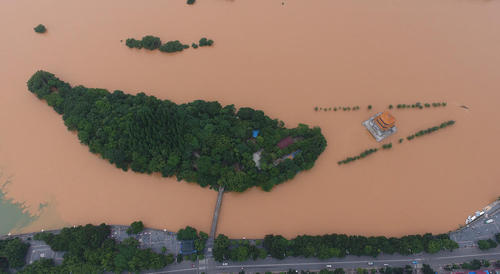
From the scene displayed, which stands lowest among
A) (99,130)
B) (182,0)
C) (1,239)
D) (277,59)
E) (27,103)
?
(1,239)

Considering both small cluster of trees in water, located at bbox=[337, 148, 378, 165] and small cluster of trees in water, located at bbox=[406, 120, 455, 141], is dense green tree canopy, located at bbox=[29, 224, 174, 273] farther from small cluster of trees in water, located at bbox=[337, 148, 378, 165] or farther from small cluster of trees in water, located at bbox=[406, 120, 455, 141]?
small cluster of trees in water, located at bbox=[406, 120, 455, 141]

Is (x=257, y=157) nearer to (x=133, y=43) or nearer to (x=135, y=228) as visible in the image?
(x=135, y=228)

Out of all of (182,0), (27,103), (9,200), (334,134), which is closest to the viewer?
(9,200)

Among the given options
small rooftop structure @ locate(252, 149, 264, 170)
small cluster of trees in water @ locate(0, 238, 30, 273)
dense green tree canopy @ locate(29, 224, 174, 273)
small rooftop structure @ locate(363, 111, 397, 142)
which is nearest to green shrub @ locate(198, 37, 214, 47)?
small rooftop structure @ locate(252, 149, 264, 170)

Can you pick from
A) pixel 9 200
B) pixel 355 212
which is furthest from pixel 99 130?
pixel 355 212

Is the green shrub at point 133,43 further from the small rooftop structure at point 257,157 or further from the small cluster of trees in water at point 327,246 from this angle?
the small cluster of trees in water at point 327,246

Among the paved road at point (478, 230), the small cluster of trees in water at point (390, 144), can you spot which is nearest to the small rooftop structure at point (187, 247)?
the small cluster of trees in water at point (390, 144)

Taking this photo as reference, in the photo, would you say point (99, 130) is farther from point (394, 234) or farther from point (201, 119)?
point (394, 234)

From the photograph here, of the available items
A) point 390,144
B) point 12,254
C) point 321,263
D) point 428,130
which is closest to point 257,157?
point 321,263
